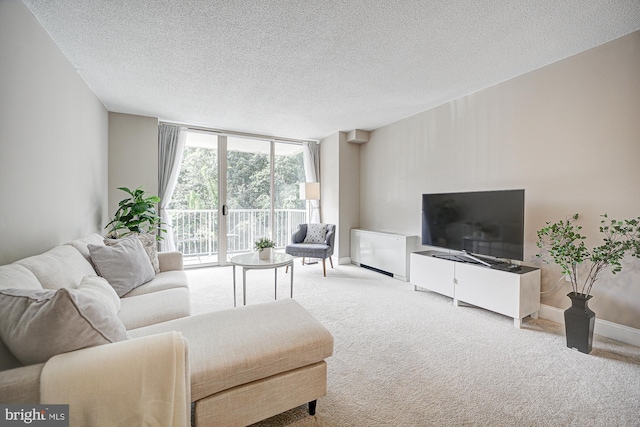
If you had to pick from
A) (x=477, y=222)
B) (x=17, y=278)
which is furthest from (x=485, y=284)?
(x=17, y=278)

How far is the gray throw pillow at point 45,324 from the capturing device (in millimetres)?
902

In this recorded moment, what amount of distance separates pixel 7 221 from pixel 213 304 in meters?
1.82

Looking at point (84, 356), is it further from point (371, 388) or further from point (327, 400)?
point (371, 388)

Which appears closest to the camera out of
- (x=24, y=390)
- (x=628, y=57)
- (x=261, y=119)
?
(x=24, y=390)

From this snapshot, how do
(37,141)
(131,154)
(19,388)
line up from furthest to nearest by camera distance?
(131,154)
(37,141)
(19,388)

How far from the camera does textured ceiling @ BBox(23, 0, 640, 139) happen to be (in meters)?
1.81

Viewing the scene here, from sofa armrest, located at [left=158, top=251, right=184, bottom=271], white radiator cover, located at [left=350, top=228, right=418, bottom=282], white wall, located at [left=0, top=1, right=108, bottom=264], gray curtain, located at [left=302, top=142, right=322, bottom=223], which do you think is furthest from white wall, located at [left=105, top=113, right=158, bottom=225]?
white radiator cover, located at [left=350, top=228, right=418, bottom=282]

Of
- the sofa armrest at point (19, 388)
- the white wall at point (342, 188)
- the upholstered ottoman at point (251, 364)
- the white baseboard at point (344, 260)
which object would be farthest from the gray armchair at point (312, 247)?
the sofa armrest at point (19, 388)

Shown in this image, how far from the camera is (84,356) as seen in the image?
0.91m

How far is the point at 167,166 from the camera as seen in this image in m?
4.29

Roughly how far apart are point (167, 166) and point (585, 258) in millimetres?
5375

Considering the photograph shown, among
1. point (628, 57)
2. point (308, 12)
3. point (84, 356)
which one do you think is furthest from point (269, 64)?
point (628, 57)

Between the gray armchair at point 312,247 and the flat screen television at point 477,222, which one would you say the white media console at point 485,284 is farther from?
the gray armchair at point 312,247

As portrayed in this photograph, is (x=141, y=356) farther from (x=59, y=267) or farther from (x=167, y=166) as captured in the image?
(x=167, y=166)
